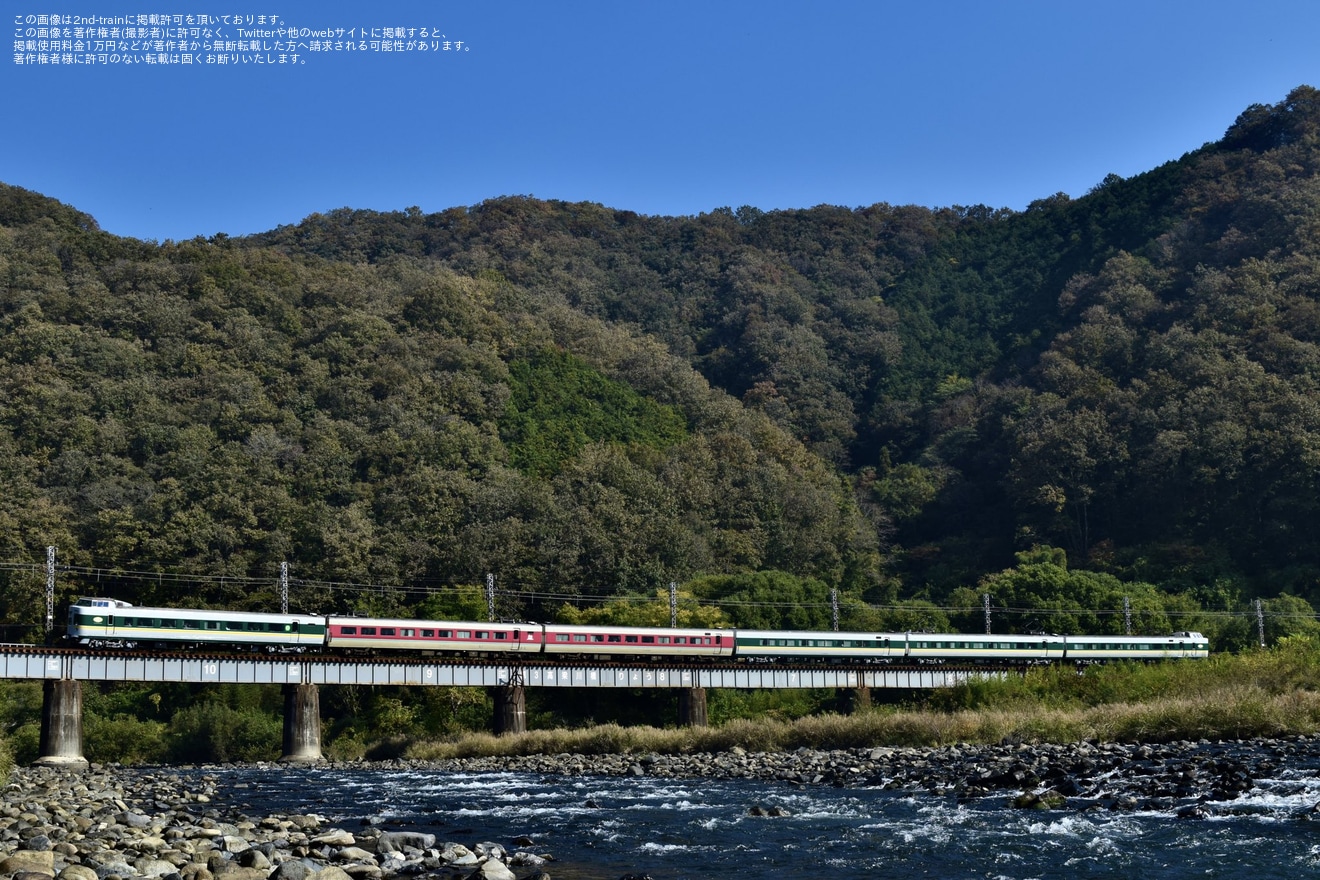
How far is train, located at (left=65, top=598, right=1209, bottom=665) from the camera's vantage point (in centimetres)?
5078

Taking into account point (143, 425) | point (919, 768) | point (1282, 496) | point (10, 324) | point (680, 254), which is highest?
point (680, 254)


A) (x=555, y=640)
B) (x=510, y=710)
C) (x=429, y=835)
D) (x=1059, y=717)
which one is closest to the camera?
(x=429, y=835)

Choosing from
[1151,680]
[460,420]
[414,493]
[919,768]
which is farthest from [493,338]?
[919,768]

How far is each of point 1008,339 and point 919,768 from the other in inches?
4874

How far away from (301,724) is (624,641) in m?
14.5

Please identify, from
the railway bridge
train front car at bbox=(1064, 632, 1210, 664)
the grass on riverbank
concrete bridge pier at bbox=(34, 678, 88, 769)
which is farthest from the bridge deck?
train front car at bbox=(1064, 632, 1210, 664)

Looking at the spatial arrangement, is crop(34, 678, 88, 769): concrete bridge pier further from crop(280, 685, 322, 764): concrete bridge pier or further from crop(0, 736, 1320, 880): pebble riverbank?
crop(280, 685, 322, 764): concrete bridge pier

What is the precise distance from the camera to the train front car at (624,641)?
58594 mm

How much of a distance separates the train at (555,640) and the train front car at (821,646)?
49 millimetres

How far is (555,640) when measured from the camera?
5844 cm

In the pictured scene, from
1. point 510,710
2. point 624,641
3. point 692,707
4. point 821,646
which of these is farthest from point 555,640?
point 821,646

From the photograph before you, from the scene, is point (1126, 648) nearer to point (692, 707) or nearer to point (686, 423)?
point (692, 707)

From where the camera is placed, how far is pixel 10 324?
3944 inches

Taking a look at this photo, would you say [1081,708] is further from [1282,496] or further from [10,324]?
[10,324]
